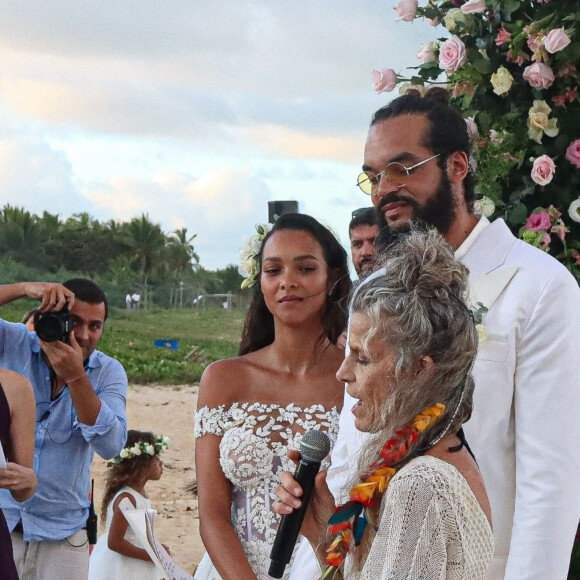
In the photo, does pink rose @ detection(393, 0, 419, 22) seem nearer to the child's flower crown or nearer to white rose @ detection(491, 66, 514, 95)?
white rose @ detection(491, 66, 514, 95)

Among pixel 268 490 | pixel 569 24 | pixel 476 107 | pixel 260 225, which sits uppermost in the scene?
pixel 569 24

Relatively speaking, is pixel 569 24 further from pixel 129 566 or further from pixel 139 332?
pixel 139 332

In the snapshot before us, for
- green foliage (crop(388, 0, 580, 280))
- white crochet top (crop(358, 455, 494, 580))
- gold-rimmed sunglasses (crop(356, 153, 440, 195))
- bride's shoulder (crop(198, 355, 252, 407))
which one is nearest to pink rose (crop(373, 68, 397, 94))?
green foliage (crop(388, 0, 580, 280))

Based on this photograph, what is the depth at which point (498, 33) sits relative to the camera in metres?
3.71

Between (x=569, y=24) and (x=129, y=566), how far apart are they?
12.0 feet

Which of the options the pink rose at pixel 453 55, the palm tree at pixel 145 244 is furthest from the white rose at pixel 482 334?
the palm tree at pixel 145 244

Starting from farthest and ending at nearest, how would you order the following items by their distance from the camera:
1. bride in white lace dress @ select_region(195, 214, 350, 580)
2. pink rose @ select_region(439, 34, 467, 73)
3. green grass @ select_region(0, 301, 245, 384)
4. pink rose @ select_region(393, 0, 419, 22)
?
green grass @ select_region(0, 301, 245, 384) → pink rose @ select_region(393, 0, 419, 22) → pink rose @ select_region(439, 34, 467, 73) → bride in white lace dress @ select_region(195, 214, 350, 580)

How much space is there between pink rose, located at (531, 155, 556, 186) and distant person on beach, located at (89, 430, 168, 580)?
3056mm

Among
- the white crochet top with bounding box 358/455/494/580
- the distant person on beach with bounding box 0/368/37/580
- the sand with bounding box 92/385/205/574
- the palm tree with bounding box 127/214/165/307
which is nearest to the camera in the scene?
the white crochet top with bounding box 358/455/494/580

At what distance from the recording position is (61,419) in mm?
4531

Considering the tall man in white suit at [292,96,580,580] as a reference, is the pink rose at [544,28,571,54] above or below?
above

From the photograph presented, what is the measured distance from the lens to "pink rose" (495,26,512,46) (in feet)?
11.9

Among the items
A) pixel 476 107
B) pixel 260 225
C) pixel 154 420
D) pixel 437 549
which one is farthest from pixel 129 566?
pixel 154 420

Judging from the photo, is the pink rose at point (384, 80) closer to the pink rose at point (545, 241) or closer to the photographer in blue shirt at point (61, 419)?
the pink rose at point (545, 241)
